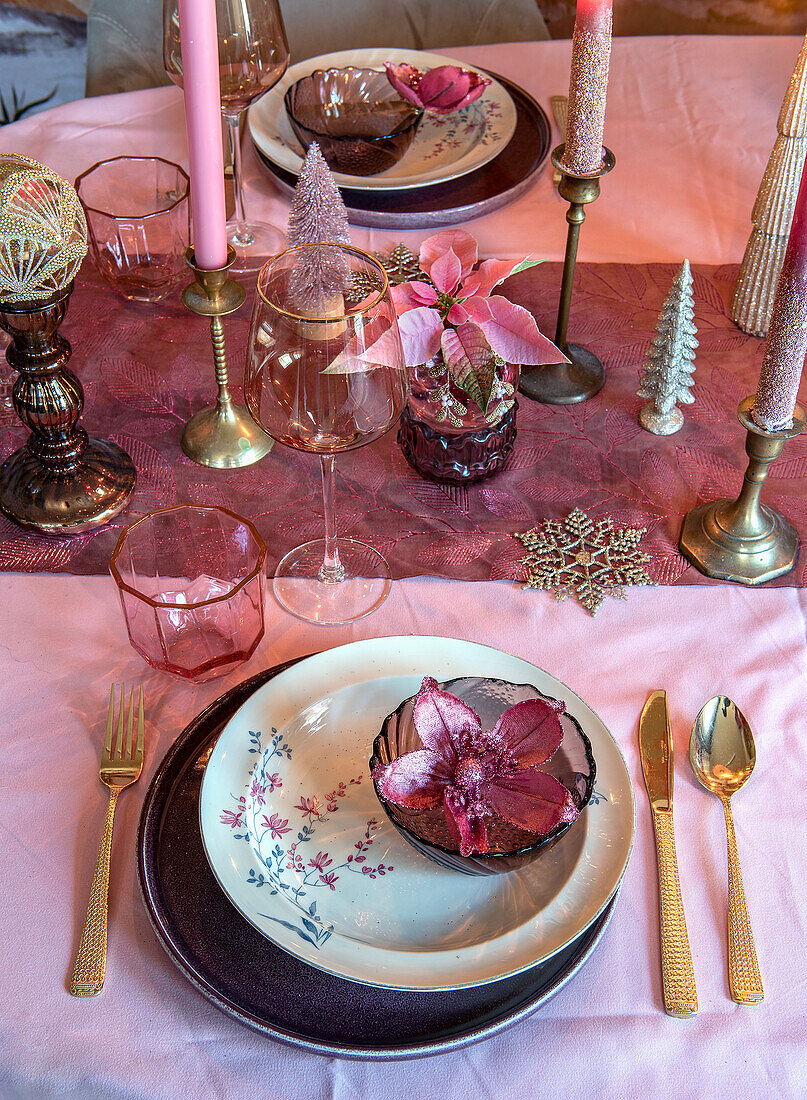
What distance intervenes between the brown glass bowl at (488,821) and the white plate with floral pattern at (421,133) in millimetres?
717

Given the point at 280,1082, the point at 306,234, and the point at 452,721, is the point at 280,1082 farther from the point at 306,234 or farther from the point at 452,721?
the point at 306,234

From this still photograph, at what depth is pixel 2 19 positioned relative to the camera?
180 centimetres

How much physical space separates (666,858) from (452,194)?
0.83 meters

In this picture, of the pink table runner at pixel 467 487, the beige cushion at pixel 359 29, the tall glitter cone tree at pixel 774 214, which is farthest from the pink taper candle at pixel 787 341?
the beige cushion at pixel 359 29

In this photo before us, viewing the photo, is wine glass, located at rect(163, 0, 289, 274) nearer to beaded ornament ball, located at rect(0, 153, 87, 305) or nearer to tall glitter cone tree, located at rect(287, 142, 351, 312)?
tall glitter cone tree, located at rect(287, 142, 351, 312)

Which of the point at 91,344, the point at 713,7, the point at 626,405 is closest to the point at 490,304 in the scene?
the point at 626,405

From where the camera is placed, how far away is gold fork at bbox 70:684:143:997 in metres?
0.57

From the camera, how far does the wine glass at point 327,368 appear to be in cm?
66

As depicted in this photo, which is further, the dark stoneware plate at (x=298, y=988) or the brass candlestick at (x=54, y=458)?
the brass candlestick at (x=54, y=458)

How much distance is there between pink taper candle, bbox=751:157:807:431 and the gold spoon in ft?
0.75

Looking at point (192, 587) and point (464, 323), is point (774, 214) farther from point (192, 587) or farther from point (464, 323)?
point (192, 587)

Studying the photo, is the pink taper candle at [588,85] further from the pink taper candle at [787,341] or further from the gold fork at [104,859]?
the gold fork at [104,859]

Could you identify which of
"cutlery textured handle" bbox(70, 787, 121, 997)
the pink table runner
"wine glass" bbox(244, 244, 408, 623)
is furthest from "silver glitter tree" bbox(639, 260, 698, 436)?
"cutlery textured handle" bbox(70, 787, 121, 997)

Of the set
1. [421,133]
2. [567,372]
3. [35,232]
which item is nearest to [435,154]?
[421,133]
